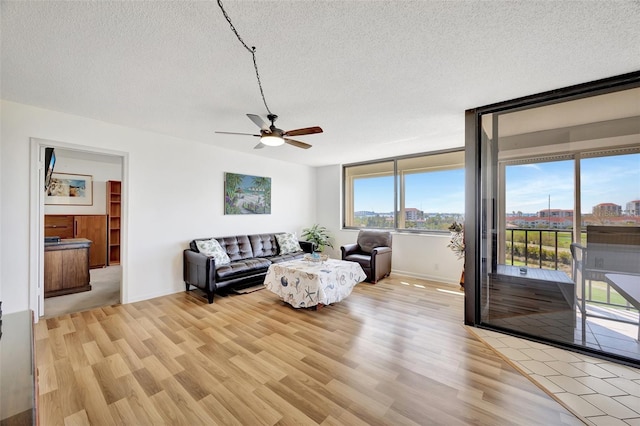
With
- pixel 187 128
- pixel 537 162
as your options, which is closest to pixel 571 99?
pixel 537 162

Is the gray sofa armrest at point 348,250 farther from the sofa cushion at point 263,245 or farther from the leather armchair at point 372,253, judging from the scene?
the sofa cushion at point 263,245

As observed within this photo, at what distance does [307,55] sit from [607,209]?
295 cm

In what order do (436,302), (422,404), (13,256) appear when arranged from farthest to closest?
1. (436,302)
2. (13,256)
3. (422,404)

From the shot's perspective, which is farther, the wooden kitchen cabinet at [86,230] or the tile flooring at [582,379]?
the wooden kitchen cabinet at [86,230]

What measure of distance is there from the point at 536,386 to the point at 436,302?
1787 mm

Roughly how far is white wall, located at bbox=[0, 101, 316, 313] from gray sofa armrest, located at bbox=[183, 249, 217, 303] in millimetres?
209

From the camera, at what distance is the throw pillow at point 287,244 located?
5.34 metres

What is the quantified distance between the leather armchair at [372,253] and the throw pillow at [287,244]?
1.01m

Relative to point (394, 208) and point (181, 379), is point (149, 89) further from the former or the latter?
point (394, 208)

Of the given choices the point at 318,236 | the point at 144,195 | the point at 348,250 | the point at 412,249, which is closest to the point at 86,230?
the point at 144,195

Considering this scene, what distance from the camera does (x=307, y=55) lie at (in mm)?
2051

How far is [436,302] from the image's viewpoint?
3.75 metres

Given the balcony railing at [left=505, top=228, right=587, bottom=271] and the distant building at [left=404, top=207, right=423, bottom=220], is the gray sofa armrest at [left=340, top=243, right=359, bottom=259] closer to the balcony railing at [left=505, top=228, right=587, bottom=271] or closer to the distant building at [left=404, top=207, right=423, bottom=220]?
the distant building at [left=404, top=207, right=423, bottom=220]

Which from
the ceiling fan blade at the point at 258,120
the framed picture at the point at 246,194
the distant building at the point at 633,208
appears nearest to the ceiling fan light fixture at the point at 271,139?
the ceiling fan blade at the point at 258,120
